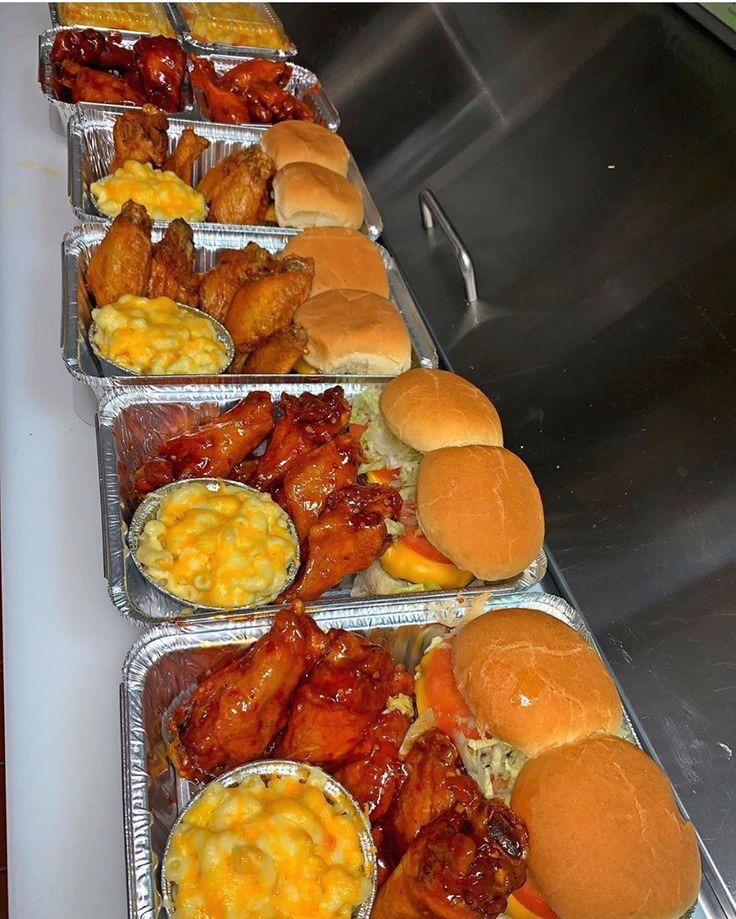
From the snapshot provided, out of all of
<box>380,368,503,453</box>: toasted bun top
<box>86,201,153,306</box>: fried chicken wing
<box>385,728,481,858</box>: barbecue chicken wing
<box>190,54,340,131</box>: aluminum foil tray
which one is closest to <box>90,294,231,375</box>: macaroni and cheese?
<box>86,201,153,306</box>: fried chicken wing

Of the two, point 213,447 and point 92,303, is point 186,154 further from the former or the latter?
point 213,447

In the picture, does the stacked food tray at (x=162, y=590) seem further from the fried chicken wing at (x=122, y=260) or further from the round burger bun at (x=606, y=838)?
the round burger bun at (x=606, y=838)

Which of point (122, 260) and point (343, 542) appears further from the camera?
point (122, 260)

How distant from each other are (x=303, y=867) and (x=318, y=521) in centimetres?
84

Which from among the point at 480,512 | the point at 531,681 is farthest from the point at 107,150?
the point at 531,681

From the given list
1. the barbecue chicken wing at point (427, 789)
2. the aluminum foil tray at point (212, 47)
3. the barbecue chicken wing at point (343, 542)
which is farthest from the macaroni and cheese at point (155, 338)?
the aluminum foil tray at point (212, 47)

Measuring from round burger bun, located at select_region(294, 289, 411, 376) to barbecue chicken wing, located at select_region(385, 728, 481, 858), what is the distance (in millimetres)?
1197

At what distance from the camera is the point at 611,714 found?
1660 millimetres

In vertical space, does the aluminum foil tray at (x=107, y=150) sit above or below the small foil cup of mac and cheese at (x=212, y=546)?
above

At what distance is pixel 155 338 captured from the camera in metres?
2.35

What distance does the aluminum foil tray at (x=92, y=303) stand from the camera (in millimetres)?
2234

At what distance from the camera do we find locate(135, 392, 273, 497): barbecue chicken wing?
2.11 meters

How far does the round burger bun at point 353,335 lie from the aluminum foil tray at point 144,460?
8cm

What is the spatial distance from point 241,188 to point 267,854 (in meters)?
2.29
